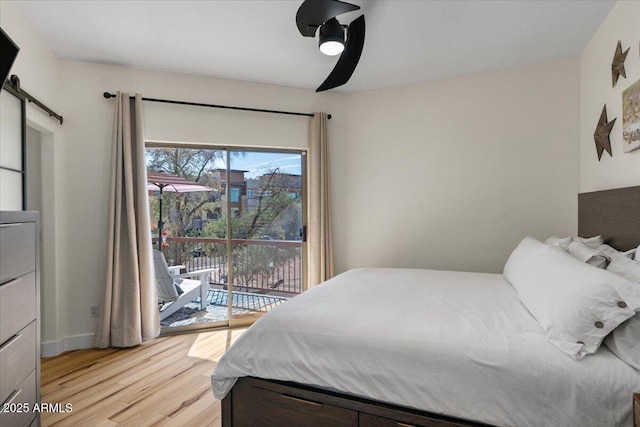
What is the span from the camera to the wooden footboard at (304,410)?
1.25 meters

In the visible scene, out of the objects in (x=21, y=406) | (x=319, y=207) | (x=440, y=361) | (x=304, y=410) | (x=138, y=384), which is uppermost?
(x=319, y=207)

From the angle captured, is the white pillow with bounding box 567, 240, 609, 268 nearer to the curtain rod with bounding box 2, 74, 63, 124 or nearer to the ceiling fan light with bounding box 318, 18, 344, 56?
the ceiling fan light with bounding box 318, 18, 344, 56

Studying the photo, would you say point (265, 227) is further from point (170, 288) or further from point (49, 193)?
point (49, 193)

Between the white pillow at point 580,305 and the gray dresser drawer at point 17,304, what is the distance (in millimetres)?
2145

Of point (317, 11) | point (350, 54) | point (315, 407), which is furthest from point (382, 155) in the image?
point (315, 407)

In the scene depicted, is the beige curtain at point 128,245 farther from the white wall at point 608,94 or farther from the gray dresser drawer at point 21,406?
the white wall at point 608,94

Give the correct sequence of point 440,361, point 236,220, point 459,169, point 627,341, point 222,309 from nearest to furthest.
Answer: point 627,341, point 440,361, point 459,169, point 236,220, point 222,309

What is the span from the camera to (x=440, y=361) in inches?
47.6

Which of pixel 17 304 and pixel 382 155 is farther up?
pixel 382 155

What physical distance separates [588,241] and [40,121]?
13.6 ft

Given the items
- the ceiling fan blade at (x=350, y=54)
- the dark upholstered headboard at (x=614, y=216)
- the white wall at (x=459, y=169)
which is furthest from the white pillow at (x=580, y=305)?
the ceiling fan blade at (x=350, y=54)

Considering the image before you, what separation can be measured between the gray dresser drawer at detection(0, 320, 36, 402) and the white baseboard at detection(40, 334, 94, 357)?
1631mm

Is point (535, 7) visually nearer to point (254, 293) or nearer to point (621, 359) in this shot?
point (621, 359)

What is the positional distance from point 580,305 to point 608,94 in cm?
191
